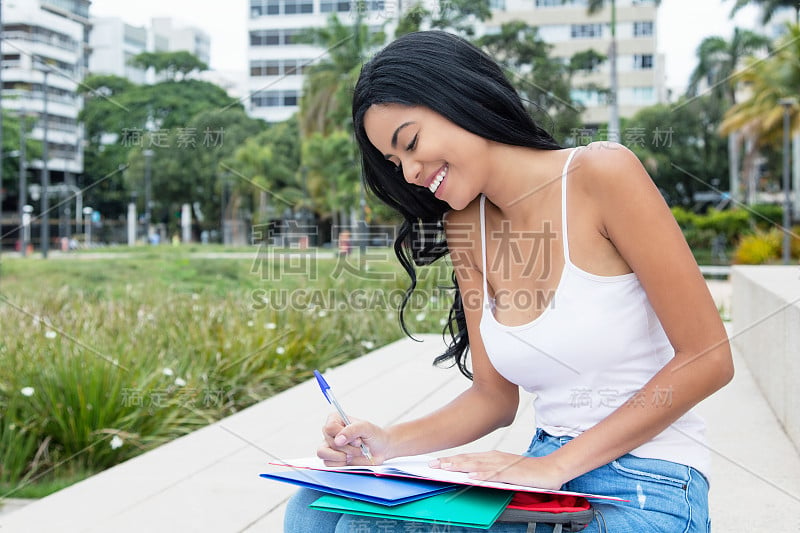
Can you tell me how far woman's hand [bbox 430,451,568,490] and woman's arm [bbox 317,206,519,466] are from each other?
0.79 feet

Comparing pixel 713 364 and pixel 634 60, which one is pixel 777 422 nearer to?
pixel 713 364

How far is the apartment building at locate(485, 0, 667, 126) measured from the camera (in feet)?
89.4

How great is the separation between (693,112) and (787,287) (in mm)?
27133

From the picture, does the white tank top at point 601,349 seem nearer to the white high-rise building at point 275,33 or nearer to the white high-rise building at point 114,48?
the white high-rise building at point 114,48

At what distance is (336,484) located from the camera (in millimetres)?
1012

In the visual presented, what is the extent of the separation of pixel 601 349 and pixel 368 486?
35 centimetres

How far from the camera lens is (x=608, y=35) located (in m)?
29.3

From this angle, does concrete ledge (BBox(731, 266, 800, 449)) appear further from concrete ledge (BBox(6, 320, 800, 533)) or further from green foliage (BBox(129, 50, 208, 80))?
green foliage (BBox(129, 50, 208, 80))

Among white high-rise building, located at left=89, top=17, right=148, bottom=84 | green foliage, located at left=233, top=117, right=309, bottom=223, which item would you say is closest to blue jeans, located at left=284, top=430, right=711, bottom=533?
green foliage, located at left=233, top=117, right=309, bottom=223

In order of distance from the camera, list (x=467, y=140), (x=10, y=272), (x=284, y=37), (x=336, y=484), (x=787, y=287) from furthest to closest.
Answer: (x=284, y=37)
(x=10, y=272)
(x=787, y=287)
(x=467, y=140)
(x=336, y=484)

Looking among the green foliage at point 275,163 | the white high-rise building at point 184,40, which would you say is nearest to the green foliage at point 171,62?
the white high-rise building at point 184,40

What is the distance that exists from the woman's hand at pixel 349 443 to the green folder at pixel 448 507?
22cm

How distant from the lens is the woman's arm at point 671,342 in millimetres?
1045

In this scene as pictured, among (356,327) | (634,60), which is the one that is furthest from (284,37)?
(356,327)
